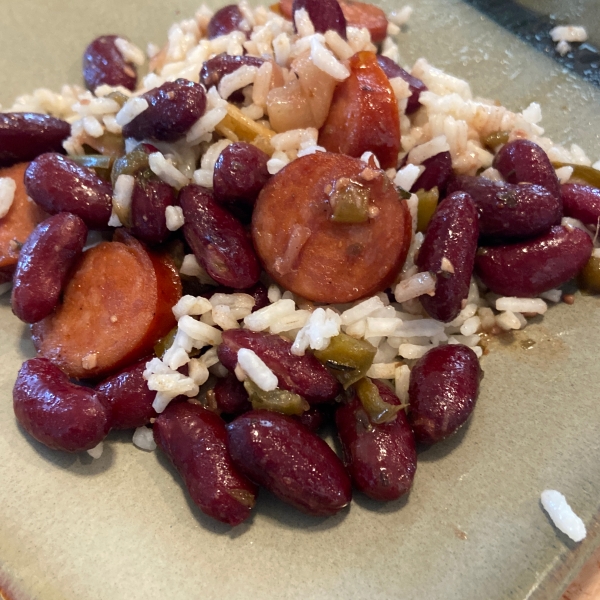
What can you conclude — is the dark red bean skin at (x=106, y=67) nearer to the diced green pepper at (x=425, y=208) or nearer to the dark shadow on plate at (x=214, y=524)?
the diced green pepper at (x=425, y=208)

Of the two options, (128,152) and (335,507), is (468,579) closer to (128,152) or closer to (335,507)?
(335,507)

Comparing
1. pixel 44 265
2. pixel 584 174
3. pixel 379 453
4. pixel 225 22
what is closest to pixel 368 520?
pixel 379 453

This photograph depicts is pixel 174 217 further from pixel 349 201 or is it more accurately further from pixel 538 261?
pixel 538 261

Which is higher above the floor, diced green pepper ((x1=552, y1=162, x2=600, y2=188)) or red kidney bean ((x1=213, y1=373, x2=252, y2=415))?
diced green pepper ((x1=552, y1=162, x2=600, y2=188))

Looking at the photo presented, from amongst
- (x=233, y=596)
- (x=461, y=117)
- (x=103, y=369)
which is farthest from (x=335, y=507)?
(x=461, y=117)

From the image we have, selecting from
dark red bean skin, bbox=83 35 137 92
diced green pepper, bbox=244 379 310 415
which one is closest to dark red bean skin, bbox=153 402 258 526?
diced green pepper, bbox=244 379 310 415

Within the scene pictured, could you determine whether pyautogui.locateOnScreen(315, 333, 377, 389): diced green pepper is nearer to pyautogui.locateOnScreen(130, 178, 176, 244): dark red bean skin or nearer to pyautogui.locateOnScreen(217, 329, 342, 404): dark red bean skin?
pyautogui.locateOnScreen(217, 329, 342, 404): dark red bean skin

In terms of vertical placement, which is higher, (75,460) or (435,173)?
(435,173)
